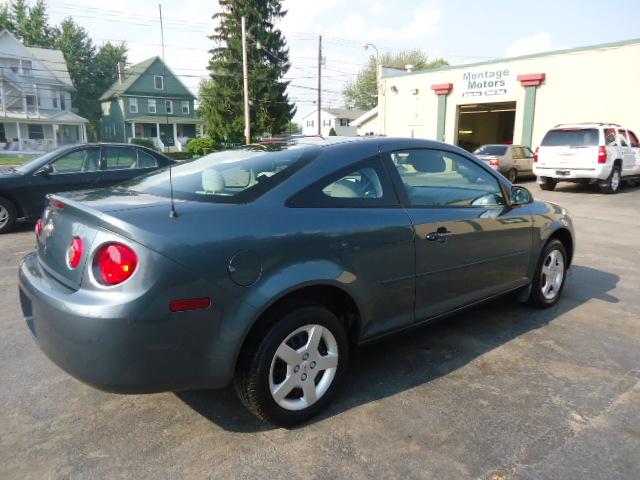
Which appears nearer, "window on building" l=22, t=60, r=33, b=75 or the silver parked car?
the silver parked car

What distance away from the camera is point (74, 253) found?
2.41m

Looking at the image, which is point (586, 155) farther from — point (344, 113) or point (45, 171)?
point (344, 113)

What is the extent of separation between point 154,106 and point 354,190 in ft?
164

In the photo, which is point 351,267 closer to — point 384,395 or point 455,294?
point 384,395

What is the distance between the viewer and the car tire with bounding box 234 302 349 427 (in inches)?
98.4

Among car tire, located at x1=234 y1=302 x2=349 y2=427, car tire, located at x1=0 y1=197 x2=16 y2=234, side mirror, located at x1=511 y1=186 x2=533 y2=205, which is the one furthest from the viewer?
car tire, located at x1=0 y1=197 x2=16 y2=234

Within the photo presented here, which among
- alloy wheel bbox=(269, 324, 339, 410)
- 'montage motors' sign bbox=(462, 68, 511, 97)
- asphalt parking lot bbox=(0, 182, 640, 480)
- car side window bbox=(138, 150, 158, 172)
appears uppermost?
'montage motors' sign bbox=(462, 68, 511, 97)

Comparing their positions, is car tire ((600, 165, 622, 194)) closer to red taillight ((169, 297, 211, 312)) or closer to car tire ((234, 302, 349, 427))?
car tire ((234, 302, 349, 427))

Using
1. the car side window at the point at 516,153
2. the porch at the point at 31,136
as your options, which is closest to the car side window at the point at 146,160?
the car side window at the point at 516,153

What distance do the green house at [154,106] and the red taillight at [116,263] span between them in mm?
46546

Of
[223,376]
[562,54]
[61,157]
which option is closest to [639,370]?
[223,376]

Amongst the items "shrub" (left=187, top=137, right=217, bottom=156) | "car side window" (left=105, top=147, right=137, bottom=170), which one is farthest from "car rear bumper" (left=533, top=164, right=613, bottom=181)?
"shrub" (left=187, top=137, right=217, bottom=156)

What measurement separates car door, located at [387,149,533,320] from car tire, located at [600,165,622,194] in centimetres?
1209

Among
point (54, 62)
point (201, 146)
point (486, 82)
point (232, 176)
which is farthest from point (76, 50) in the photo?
point (232, 176)
